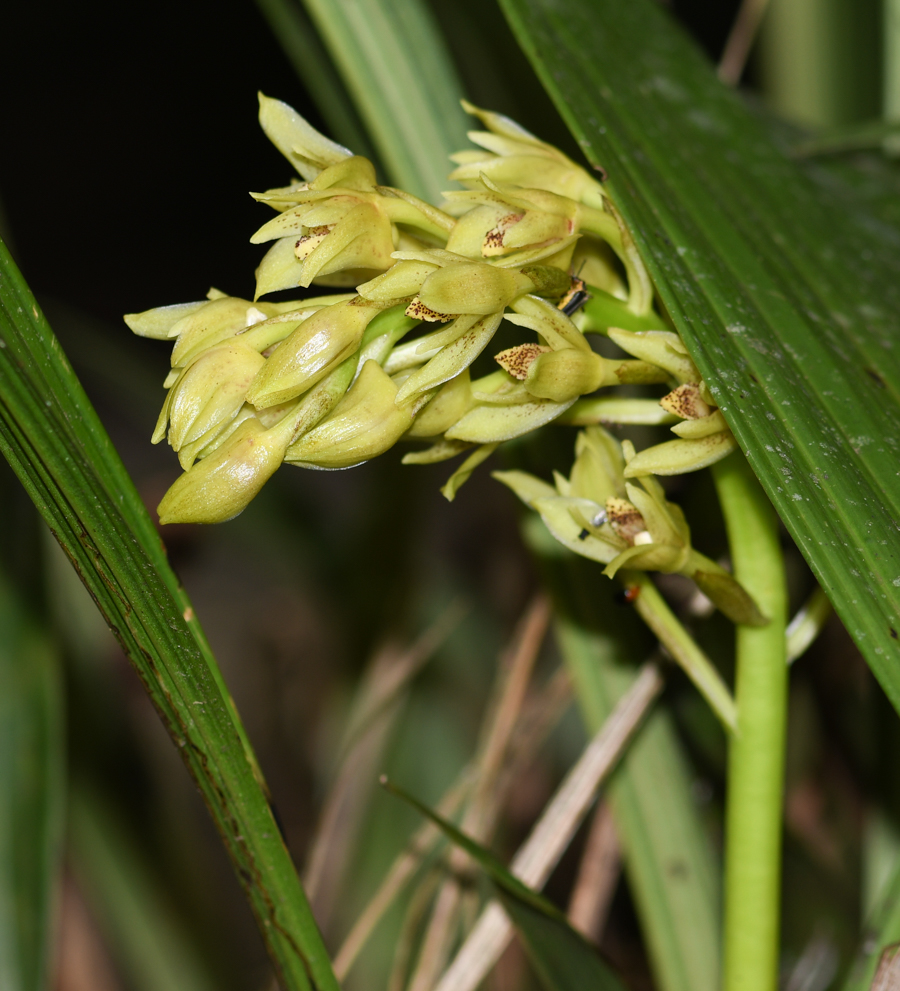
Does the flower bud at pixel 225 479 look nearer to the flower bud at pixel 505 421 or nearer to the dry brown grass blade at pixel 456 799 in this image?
the flower bud at pixel 505 421

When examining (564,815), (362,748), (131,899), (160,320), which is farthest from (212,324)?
(131,899)

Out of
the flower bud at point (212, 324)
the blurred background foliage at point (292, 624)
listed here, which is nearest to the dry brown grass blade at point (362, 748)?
the blurred background foliage at point (292, 624)

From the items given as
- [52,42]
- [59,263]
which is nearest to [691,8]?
[52,42]

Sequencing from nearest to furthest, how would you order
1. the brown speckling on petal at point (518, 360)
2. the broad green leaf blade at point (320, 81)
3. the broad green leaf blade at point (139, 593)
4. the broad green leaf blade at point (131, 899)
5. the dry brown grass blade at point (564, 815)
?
the broad green leaf blade at point (139, 593), the brown speckling on petal at point (518, 360), the dry brown grass blade at point (564, 815), the broad green leaf blade at point (320, 81), the broad green leaf blade at point (131, 899)

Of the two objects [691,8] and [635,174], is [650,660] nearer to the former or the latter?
[635,174]

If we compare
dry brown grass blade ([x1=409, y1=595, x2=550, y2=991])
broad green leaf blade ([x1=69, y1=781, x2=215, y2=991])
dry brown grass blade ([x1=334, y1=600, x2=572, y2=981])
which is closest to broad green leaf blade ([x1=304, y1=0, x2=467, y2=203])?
dry brown grass blade ([x1=409, y1=595, x2=550, y2=991])

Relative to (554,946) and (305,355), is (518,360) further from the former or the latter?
(554,946)
